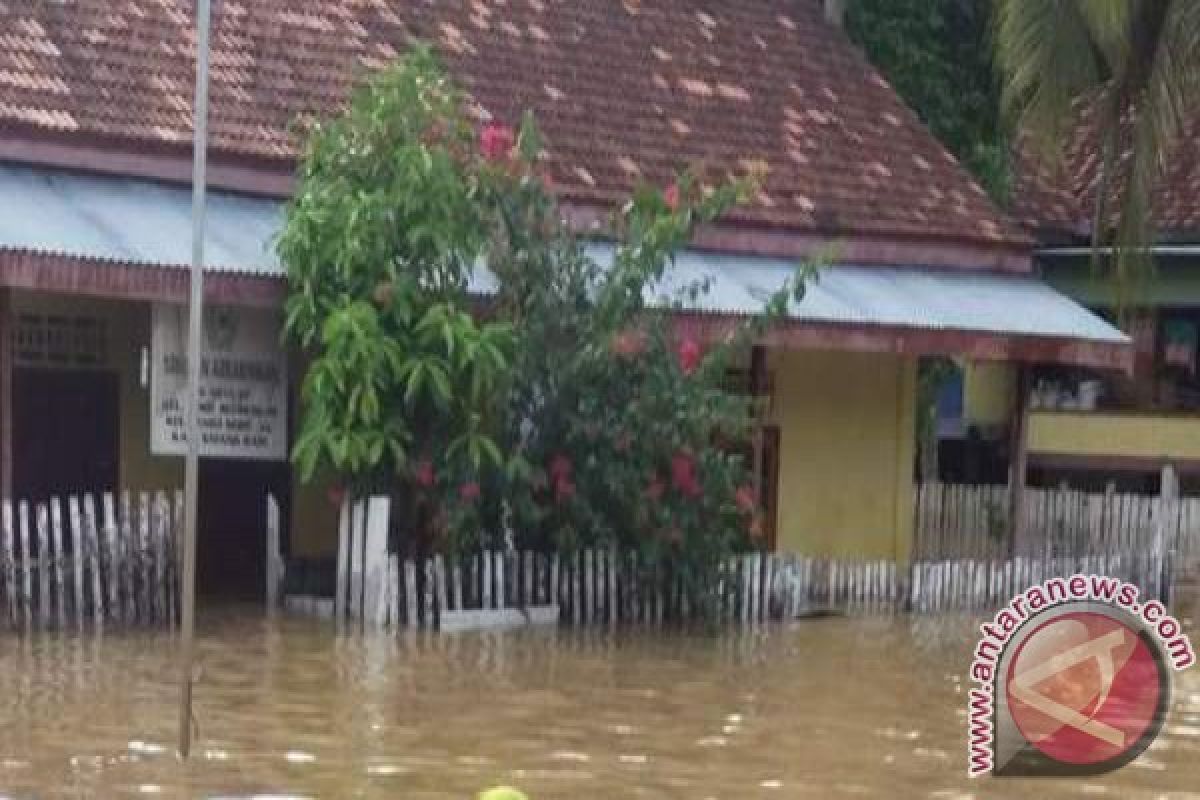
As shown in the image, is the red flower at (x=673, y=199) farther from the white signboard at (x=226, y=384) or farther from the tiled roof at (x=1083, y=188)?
the tiled roof at (x=1083, y=188)

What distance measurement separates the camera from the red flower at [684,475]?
51.9ft

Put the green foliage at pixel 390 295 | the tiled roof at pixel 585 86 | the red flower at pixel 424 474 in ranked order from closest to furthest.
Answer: the green foliage at pixel 390 295
the red flower at pixel 424 474
the tiled roof at pixel 585 86

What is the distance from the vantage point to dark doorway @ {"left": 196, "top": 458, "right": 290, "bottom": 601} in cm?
1766

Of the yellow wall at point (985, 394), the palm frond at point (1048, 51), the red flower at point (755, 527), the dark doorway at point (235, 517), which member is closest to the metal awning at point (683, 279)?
the red flower at point (755, 527)

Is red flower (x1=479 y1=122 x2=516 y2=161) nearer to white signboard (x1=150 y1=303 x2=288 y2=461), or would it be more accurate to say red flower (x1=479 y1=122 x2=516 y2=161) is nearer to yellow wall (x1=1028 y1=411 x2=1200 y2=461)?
white signboard (x1=150 y1=303 x2=288 y2=461)

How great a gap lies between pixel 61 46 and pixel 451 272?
321 centimetres

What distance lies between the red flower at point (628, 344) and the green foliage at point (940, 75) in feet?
33.4

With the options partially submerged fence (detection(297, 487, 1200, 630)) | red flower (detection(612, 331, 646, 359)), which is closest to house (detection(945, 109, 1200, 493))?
partially submerged fence (detection(297, 487, 1200, 630))

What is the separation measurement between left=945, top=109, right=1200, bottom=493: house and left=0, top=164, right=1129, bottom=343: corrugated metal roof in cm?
474

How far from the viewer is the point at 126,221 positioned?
15.1 meters

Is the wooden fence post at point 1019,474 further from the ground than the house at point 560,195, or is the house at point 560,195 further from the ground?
the house at point 560,195

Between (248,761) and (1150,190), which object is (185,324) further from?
(1150,190)

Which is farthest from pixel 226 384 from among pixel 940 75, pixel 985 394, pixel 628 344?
pixel 985 394

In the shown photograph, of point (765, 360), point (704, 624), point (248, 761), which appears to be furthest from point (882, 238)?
point (248, 761)
